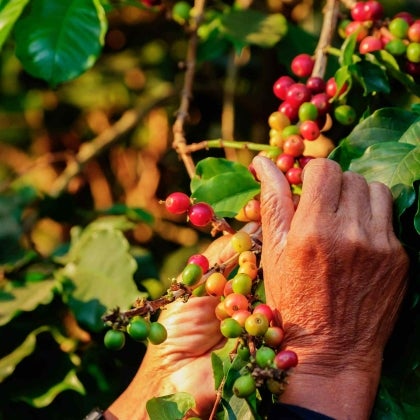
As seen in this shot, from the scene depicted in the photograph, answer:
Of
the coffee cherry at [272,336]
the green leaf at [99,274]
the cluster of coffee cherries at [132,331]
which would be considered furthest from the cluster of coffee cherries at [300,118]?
the green leaf at [99,274]

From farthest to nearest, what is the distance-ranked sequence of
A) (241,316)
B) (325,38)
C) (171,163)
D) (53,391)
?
(171,163)
(53,391)
(325,38)
(241,316)

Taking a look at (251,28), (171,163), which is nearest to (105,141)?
(171,163)

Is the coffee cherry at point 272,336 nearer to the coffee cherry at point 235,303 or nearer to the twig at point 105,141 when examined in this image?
the coffee cherry at point 235,303

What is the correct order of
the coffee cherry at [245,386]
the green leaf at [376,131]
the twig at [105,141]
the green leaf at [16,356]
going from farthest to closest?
the twig at [105,141], the green leaf at [16,356], the green leaf at [376,131], the coffee cherry at [245,386]

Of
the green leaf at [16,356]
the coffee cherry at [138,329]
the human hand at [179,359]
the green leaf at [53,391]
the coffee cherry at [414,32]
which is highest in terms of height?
the coffee cherry at [414,32]

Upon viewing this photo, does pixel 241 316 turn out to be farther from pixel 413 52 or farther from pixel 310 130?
pixel 413 52

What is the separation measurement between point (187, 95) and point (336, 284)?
903 millimetres

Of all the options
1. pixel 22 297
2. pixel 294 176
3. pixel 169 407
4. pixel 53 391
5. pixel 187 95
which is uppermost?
pixel 294 176

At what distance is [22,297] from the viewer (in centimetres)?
222

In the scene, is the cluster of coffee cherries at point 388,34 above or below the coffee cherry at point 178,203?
above

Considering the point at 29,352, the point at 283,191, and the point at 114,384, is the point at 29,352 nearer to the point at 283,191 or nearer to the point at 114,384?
the point at 114,384

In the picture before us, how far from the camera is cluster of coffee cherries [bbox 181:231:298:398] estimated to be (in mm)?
1307

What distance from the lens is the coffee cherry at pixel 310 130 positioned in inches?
67.5

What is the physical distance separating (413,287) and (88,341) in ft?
3.54
